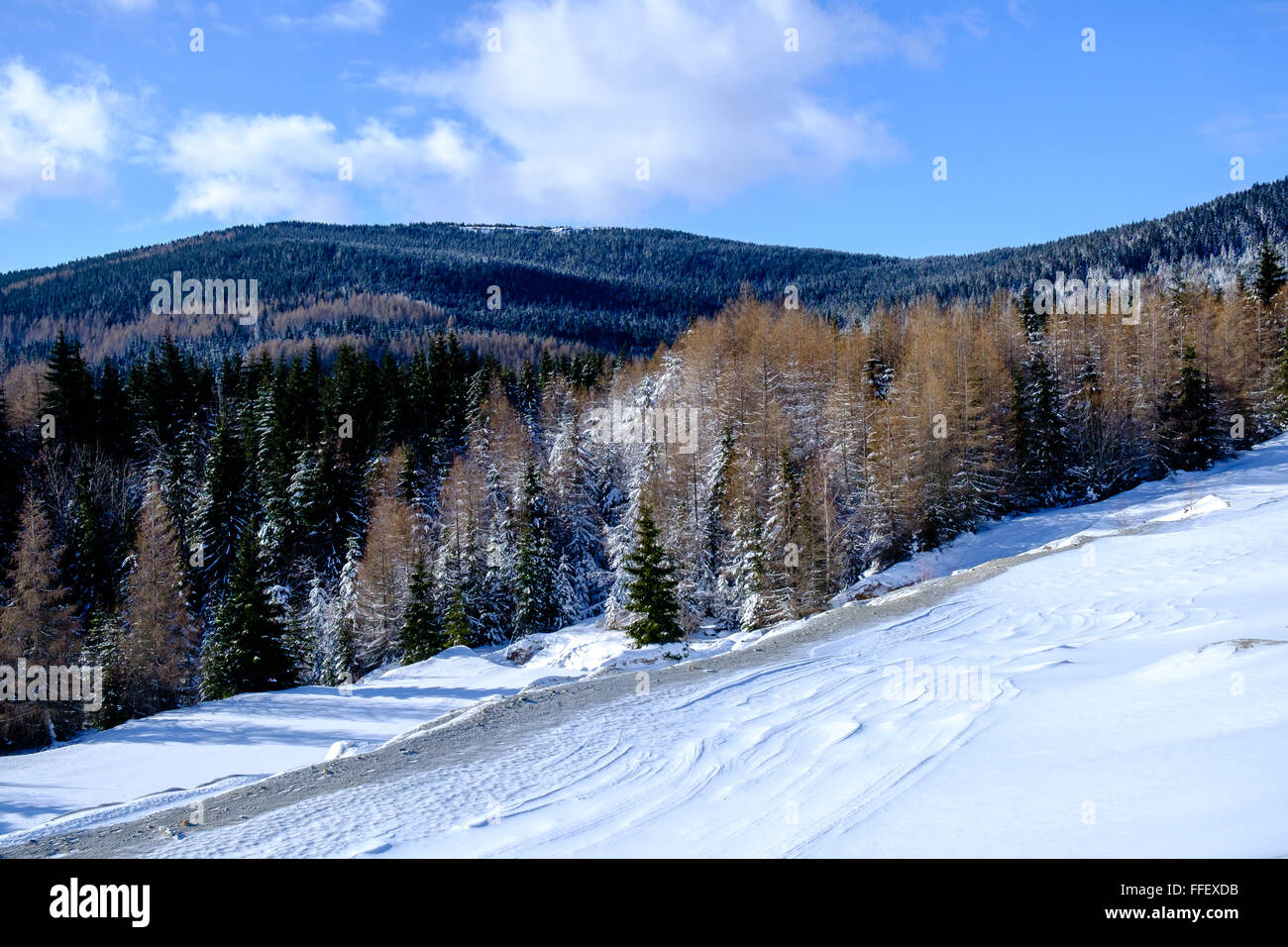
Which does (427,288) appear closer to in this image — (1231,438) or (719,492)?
(719,492)

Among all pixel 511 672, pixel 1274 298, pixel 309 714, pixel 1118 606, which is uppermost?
pixel 1274 298

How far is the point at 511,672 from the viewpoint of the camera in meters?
27.6

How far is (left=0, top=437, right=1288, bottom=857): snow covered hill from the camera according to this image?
540cm

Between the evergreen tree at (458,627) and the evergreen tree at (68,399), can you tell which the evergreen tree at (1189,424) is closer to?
the evergreen tree at (458,627)

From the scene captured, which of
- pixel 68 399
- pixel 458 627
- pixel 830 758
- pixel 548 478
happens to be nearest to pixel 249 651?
pixel 458 627

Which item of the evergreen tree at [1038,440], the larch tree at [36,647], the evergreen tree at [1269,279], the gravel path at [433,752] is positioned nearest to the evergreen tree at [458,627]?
the larch tree at [36,647]

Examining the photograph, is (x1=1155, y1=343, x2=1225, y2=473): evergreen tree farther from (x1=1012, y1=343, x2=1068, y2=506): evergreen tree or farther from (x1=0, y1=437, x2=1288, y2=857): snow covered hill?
(x1=0, y1=437, x2=1288, y2=857): snow covered hill

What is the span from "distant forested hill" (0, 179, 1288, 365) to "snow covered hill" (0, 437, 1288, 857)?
4607 inches

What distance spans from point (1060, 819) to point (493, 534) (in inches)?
1725

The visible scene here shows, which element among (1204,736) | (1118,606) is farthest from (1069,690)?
(1118,606)

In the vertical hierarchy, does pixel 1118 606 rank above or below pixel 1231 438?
below

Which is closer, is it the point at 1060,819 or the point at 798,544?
the point at 1060,819

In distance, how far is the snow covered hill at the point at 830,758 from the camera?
5402 millimetres

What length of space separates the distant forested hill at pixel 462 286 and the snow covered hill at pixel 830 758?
117 metres
